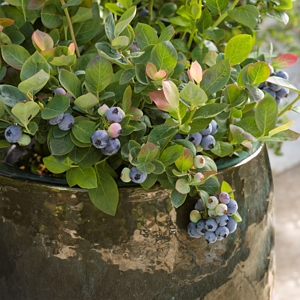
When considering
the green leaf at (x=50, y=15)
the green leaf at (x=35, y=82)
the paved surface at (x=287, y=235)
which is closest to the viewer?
the green leaf at (x=35, y=82)

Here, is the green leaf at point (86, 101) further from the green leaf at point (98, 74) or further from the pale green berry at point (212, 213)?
the pale green berry at point (212, 213)

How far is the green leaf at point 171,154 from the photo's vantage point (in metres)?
0.41

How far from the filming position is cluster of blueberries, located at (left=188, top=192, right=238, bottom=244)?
434 mm

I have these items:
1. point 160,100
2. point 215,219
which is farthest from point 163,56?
point 215,219

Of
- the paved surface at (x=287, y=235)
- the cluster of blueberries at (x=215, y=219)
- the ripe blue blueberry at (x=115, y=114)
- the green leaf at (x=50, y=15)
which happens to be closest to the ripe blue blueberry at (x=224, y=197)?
the cluster of blueberries at (x=215, y=219)

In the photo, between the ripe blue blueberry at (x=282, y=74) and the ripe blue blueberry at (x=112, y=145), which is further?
the ripe blue blueberry at (x=282, y=74)

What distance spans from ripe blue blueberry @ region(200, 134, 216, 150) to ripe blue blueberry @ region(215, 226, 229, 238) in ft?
0.22

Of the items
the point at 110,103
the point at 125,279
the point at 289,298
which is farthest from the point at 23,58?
the point at 289,298

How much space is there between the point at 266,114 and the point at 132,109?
0.10 m

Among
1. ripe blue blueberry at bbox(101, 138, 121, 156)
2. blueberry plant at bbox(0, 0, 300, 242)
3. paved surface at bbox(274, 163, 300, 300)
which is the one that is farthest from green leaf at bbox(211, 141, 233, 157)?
paved surface at bbox(274, 163, 300, 300)

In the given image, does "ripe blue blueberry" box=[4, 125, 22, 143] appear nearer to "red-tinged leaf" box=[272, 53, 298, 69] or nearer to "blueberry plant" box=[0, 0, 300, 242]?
"blueberry plant" box=[0, 0, 300, 242]

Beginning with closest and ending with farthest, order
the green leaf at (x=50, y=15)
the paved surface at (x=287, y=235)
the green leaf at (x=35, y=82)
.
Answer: the green leaf at (x=35, y=82) < the green leaf at (x=50, y=15) < the paved surface at (x=287, y=235)

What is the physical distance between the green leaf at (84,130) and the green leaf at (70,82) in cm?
2

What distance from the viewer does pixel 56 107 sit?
401 mm
